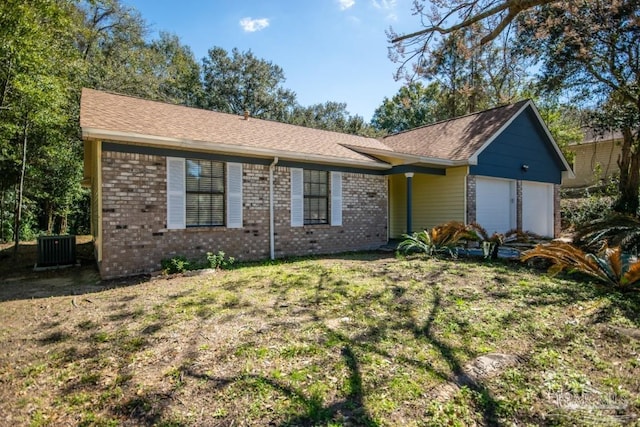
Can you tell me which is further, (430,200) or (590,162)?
(590,162)

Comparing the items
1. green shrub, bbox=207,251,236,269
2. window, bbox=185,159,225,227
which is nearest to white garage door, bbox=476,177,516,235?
green shrub, bbox=207,251,236,269

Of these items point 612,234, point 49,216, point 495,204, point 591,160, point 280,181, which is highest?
point 591,160

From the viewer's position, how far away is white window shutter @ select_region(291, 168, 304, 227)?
912cm

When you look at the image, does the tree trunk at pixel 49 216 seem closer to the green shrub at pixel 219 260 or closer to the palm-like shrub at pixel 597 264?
the green shrub at pixel 219 260

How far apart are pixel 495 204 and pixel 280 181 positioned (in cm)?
751

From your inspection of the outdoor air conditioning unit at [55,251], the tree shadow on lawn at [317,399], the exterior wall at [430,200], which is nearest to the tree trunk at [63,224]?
the outdoor air conditioning unit at [55,251]

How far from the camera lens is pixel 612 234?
7.59 meters

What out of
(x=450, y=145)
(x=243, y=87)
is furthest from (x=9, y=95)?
(x=243, y=87)

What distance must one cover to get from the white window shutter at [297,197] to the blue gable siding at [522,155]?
17.4 feet

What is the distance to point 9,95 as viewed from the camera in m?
10.4

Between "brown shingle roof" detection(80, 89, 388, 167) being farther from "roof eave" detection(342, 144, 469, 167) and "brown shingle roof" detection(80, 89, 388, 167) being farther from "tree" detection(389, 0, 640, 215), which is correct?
"tree" detection(389, 0, 640, 215)

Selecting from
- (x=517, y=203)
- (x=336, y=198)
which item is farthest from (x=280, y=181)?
(x=517, y=203)

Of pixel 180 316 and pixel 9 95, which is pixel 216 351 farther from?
pixel 9 95

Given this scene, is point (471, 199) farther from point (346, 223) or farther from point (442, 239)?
point (346, 223)
